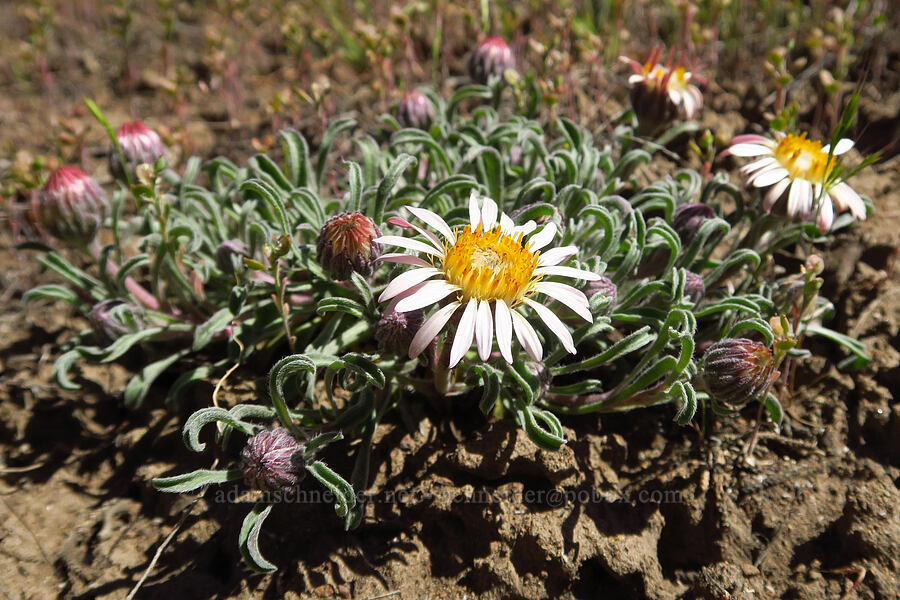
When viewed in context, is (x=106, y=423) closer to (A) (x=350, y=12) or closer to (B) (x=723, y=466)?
(B) (x=723, y=466)

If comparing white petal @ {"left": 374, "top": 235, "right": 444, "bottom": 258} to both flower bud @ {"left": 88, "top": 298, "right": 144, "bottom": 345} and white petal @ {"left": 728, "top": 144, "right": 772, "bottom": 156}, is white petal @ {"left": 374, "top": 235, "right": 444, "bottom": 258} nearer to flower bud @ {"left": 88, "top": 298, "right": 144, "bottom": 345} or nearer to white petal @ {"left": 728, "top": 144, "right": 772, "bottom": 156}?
flower bud @ {"left": 88, "top": 298, "right": 144, "bottom": 345}

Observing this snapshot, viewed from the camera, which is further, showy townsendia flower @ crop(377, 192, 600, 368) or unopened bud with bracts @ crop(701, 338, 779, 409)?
unopened bud with bracts @ crop(701, 338, 779, 409)

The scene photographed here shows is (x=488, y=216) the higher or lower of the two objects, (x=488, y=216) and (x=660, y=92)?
the lower

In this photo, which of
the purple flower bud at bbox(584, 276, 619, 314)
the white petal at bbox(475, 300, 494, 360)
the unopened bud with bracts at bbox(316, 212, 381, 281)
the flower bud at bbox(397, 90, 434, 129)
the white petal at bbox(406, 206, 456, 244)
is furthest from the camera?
the flower bud at bbox(397, 90, 434, 129)

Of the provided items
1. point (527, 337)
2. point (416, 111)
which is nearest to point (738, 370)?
point (527, 337)

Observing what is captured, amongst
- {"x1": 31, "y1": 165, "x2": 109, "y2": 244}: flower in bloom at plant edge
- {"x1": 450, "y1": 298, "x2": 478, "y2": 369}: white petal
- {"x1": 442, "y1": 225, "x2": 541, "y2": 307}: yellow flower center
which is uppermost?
{"x1": 31, "y1": 165, "x2": 109, "y2": 244}: flower in bloom at plant edge

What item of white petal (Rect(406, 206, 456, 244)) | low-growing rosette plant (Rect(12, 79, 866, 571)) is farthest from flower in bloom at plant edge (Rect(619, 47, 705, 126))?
white petal (Rect(406, 206, 456, 244))

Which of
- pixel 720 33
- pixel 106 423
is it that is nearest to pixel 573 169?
pixel 106 423

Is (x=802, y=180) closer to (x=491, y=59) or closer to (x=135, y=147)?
(x=491, y=59)
